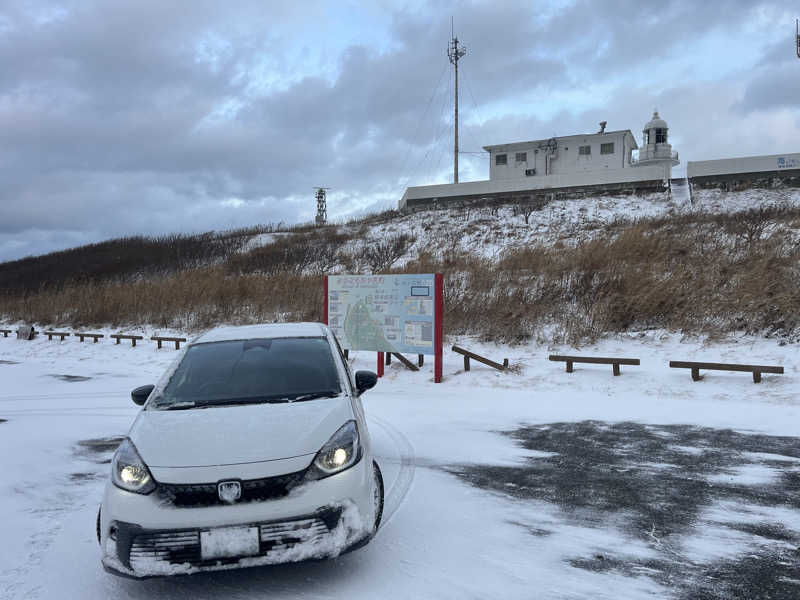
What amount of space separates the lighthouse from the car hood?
155 feet

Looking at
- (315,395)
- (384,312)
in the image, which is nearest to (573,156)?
(384,312)

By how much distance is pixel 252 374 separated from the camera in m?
4.35

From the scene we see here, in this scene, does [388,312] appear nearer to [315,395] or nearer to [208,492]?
[315,395]

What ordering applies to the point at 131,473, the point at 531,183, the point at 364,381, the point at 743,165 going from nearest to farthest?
1. the point at 131,473
2. the point at 364,381
3. the point at 743,165
4. the point at 531,183

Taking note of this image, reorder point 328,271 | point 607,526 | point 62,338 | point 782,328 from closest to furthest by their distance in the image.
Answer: point 607,526
point 782,328
point 62,338
point 328,271

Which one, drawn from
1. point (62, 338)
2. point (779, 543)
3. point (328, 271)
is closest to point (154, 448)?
point (779, 543)

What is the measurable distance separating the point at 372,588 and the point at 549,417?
494cm

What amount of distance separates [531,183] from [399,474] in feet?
110

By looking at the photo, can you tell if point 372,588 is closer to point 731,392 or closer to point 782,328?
point 731,392

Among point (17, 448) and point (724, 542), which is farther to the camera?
point (17, 448)

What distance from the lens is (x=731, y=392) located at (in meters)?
8.08

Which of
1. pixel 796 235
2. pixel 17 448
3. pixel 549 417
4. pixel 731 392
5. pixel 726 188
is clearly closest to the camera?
pixel 17 448

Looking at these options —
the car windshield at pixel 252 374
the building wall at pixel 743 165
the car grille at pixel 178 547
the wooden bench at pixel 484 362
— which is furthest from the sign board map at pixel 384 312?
the building wall at pixel 743 165

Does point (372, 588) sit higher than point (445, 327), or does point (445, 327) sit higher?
point (445, 327)
